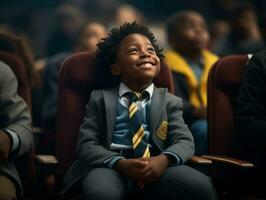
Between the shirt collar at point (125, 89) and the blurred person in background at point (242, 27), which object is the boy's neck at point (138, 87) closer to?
the shirt collar at point (125, 89)

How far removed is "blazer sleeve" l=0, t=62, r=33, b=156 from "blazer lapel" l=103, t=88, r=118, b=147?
1.09 feet

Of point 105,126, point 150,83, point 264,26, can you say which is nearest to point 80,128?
point 105,126

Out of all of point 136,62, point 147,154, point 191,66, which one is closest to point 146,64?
point 136,62

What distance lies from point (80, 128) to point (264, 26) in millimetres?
2102

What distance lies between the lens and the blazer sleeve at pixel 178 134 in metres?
2.30

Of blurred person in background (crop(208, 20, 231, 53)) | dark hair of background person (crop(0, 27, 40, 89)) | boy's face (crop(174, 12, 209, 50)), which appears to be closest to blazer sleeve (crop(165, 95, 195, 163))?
dark hair of background person (crop(0, 27, 40, 89))

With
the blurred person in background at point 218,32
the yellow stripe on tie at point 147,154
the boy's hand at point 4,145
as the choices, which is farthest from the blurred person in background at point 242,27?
the boy's hand at point 4,145

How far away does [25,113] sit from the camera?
2.44m

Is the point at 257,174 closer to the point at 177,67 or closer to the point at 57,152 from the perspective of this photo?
the point at 57,152

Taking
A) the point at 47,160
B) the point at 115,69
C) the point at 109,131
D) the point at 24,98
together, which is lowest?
the point at 47,160

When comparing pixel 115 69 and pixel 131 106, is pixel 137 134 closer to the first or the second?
pixel 131 106

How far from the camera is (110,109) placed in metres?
2.43

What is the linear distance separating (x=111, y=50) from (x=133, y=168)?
0.65 meters

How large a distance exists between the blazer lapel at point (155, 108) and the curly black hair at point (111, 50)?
24 cm
